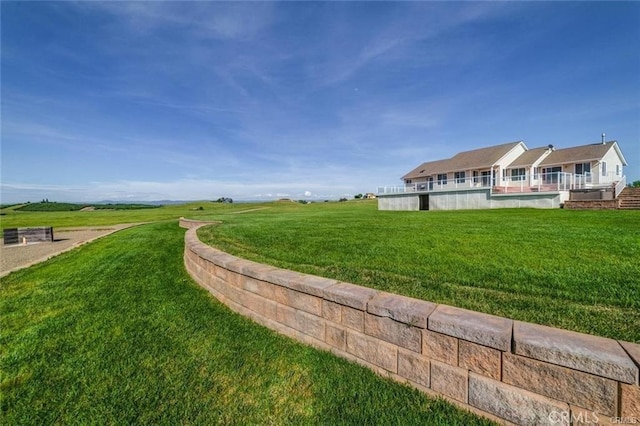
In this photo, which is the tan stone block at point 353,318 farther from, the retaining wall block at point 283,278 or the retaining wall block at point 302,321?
the retaining wall block at point 283,278

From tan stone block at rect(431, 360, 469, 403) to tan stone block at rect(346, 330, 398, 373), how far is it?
31 cm

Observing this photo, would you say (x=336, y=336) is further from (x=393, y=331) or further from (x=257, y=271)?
(x=257, y=271)

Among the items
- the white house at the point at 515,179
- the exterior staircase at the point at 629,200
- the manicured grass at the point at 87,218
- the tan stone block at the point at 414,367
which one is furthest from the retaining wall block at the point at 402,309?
the manicured grass at the point at 87,218

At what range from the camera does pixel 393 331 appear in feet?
7.60

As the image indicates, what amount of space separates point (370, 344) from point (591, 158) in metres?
28.1

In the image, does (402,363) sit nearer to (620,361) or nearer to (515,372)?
(515,372)

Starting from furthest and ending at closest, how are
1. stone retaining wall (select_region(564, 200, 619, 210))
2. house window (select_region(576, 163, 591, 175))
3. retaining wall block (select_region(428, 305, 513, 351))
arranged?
house window (select_region(576, 163, 591, 175))
stone retaining wall (select_region(564, 200, 619, 210))
retaining wall block (select_region(428, 305, 513, 351))

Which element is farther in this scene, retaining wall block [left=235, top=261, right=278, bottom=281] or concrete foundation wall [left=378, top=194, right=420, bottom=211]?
concrete foundation wall [left=378, top=194, right=420, bottom=211]

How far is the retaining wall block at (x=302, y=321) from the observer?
2.85m

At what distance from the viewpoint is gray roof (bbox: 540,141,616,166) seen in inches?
853

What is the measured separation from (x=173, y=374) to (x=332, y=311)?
1.56m

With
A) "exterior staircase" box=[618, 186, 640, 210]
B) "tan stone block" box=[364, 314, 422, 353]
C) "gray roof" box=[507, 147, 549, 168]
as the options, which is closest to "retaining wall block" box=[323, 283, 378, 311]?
"tan stone block" box=[364, 314, 422, 353]

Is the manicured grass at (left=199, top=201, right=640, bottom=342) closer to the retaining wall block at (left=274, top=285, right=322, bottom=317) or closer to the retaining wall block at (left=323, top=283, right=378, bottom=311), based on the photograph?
the retaining wall block at (left=323, top=283, right=378, bottom=311)

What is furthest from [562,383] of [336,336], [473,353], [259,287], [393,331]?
[259,287]
